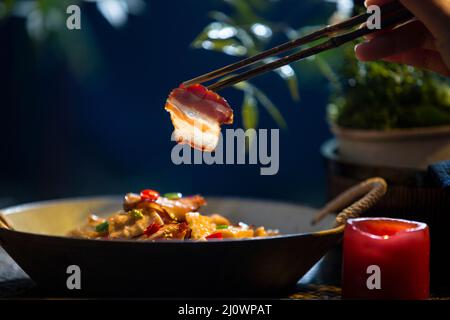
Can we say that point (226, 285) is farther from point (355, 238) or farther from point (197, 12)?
point (197, 12)

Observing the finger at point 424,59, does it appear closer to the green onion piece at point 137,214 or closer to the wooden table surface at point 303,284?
the wooden table surface at point 303,284

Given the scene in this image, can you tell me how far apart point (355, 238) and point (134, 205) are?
43 centimetres

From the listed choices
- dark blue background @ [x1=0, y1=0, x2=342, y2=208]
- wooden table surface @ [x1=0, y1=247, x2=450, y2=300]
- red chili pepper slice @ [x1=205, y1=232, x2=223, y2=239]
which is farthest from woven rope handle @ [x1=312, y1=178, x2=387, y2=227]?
dark blue background @ [x1=0, y1=0, x2=342, y2=208]

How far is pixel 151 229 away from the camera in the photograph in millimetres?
1252

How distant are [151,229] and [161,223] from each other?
31 mm

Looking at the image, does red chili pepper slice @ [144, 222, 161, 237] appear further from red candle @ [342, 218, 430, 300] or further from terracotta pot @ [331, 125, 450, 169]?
terracotta pot @ [331, 125, 450, 169]

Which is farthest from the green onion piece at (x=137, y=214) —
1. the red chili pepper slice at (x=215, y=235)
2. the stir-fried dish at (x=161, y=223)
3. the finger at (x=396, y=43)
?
the finger at (x=396, y=43)

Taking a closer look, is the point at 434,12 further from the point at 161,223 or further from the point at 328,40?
→ the point at 161,223

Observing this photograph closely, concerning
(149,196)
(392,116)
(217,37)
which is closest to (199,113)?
(149,196)

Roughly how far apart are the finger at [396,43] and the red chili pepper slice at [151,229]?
1.61 ft

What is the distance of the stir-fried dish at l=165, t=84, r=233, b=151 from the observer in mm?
1236

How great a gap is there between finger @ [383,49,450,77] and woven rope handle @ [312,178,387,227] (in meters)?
0.26

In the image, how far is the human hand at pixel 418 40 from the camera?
1.07m
